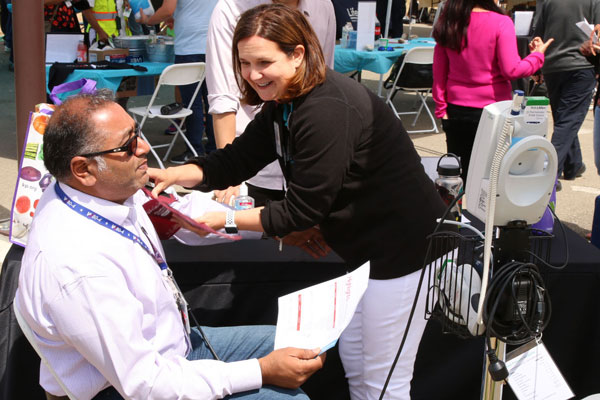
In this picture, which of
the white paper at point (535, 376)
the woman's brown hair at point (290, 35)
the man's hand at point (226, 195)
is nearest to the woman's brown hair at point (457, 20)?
the man's hand at point (226, 195)

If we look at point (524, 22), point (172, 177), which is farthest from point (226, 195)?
point (524, 22)

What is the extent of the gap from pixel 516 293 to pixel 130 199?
3.52 feet

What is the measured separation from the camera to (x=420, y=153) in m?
6.58

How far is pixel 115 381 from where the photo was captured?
5.23 feet

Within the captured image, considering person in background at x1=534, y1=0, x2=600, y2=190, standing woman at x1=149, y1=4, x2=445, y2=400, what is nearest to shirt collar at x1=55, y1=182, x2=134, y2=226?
standing woman at x1=149, y1=4, x2=445, y2=400

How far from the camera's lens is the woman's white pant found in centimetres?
192

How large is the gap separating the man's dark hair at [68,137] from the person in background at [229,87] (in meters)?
0.94

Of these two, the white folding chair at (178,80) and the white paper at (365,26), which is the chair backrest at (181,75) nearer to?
the white folding chair at (178,80)

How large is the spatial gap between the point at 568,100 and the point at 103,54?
3941mm

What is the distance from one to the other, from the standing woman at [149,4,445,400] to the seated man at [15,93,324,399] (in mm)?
283

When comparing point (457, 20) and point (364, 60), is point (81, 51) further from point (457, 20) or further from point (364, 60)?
point (457, 20)

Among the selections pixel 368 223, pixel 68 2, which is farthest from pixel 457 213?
pixel 68 2

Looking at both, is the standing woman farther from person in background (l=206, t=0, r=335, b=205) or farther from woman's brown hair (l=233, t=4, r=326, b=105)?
person in background (l=206, t=0, r=335, b=205)

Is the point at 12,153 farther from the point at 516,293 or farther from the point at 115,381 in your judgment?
the point at 516,293
